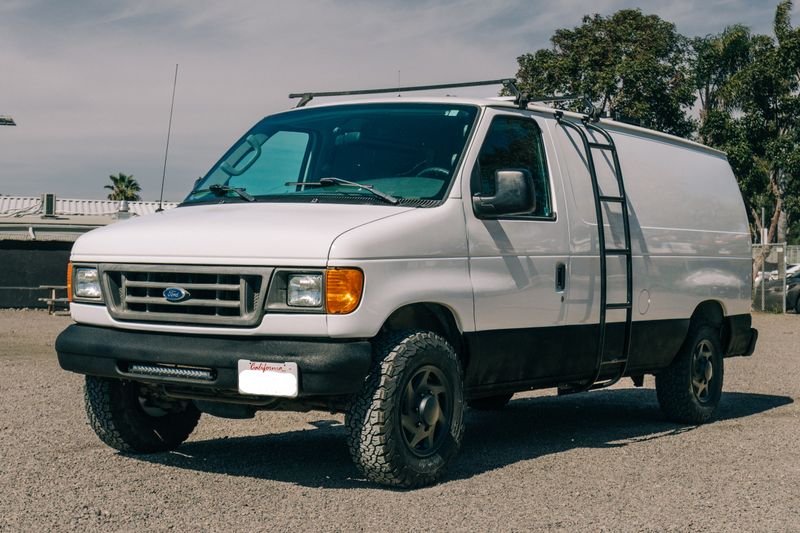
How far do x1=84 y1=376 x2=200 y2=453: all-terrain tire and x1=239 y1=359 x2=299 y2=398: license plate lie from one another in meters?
1.48

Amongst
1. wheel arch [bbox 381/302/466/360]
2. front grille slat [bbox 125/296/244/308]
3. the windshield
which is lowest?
wheel arch [bbox 381/302/466/360]

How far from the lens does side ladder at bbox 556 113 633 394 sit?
→ 8.03 metres

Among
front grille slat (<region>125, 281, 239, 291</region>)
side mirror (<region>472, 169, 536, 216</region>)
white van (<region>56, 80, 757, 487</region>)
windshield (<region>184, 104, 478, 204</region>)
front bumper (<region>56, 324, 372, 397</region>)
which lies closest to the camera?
front bumper (<region>56, 324, 372, 397</region>)

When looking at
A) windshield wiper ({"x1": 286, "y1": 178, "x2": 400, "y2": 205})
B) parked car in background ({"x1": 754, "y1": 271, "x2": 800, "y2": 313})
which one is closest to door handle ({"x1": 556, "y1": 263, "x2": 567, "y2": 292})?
windshield wiper ({"x1": 286, "y1": 178, "x2": 400, "y2": 205})

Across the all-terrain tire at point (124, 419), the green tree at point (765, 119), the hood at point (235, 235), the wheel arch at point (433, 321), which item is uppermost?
the green tree at point (765, 119)

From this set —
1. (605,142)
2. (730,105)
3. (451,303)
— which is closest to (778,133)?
(730,105)

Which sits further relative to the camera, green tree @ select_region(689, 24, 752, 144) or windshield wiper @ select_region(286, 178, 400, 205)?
green tree @ select_region(689, 24, 752, 144)

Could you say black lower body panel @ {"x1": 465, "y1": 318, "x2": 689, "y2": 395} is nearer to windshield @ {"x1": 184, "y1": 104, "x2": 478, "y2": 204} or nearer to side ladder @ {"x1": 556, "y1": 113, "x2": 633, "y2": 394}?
side ladder @ {"x1": 556, "y1": 113, "x2": 633, "y2": 394}

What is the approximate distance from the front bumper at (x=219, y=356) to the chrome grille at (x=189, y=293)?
111 mm

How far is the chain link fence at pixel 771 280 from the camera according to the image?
3228 centimetres

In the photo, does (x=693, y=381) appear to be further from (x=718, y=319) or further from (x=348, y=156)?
(x=348, y=156)

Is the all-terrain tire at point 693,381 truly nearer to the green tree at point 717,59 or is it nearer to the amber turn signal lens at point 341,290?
the amber turn signal lens at point 341,290

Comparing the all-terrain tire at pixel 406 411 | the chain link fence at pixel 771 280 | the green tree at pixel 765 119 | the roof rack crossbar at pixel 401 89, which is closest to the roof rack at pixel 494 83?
the roof rack crossbar at pixel 401 89

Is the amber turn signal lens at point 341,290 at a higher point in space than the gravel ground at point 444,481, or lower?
higher
